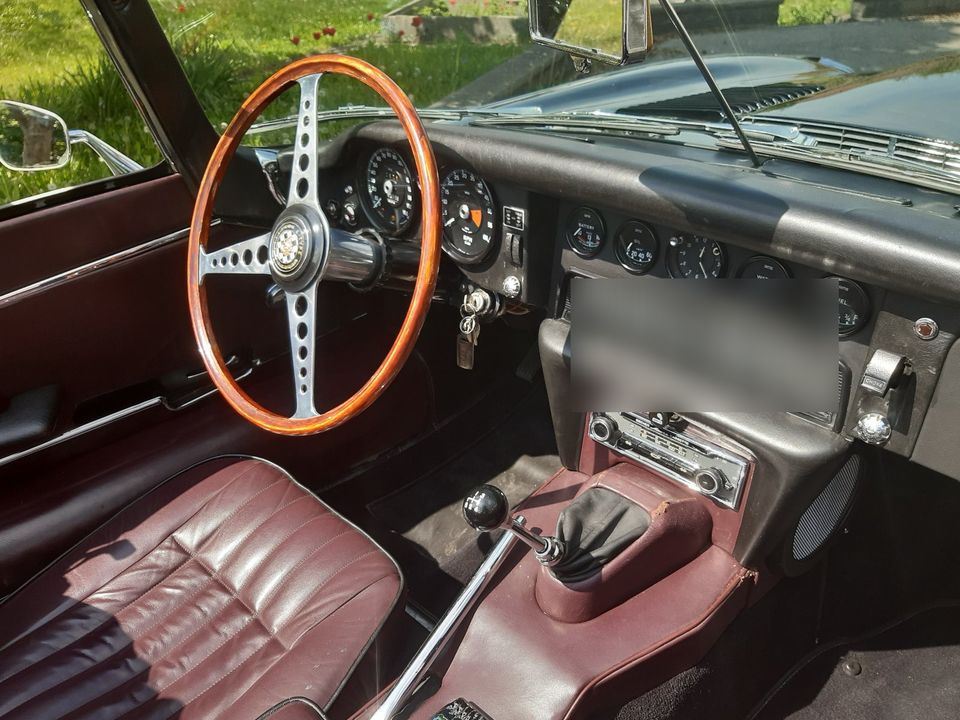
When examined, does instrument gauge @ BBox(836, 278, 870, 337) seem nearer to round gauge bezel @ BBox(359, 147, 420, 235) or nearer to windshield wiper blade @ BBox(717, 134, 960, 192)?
windshield wiper blade @ BBox(717, 134, 960, 192)

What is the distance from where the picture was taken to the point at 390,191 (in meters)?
2.21

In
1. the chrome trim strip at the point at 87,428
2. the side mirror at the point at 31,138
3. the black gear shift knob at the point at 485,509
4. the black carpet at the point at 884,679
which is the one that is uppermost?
the side mirror at the point at 31,138

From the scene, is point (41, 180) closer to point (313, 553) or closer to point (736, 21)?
point (313, 553)

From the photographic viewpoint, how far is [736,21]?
5.76 feet

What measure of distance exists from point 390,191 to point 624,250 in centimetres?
72

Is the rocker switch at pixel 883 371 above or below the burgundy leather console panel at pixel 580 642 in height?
Answer: above

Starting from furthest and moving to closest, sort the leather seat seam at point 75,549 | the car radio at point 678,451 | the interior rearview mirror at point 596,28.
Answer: the car radio at point 678,451
the leather seat seam at point 75,549
the interior rearview mirror at point 596,28

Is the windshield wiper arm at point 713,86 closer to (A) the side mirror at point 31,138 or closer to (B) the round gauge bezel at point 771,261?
(B) the round gauge bezel at point 771,261

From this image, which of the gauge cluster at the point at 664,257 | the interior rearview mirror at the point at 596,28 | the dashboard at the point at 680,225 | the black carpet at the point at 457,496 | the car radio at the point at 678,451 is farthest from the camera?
the black carpet at the point at 457,496

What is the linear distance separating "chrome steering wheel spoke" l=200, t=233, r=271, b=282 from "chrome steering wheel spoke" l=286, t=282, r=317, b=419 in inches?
5.1

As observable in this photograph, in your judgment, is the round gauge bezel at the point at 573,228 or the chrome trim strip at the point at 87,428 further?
the chrome trim strip at the point at 87,428

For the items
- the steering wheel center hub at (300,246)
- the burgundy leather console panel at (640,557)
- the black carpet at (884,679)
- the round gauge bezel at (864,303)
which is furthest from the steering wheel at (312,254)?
the black carpet at (884,679)

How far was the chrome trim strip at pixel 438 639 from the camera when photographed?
1658mm

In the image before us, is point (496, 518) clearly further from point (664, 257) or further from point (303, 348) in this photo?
point (664, 257)
